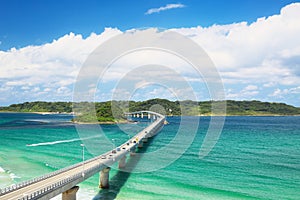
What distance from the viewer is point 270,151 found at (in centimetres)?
8625

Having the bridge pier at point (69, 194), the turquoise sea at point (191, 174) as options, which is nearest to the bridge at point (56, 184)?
the bridge pier at point (69, 194)

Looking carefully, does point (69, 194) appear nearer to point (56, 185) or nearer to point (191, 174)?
point (56, 185)

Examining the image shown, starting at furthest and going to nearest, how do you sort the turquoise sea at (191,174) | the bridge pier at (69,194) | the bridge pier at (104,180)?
the bridge pier at (104,180) → the turquoise sea at (191,174) → the bridge pier at (69,194)

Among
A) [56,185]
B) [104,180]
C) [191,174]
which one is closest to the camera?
[56,185]

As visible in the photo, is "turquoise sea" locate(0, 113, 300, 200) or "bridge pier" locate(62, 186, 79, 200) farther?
"turquoise sea" locate(0, 113, 300, 200)

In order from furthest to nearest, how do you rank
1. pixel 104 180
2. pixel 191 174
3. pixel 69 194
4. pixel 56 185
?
pixel 191 174, pixel 104 180, pixel 69 194, pixel 56 185

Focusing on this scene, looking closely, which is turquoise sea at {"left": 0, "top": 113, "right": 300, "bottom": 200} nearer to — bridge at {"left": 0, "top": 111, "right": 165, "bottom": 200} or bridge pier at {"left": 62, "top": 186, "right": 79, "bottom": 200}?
bridge at {"left": 0, "top": 111, "right": 165, "bottom": 200}

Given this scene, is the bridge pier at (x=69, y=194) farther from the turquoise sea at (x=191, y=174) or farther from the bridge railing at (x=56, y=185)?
the turquoise sea at (x=191, y=174)

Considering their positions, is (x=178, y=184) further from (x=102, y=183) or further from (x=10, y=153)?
(x=10, y=153)

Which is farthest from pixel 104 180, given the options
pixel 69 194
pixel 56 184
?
pixel 56 184

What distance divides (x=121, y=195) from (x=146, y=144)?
56485 millimetres

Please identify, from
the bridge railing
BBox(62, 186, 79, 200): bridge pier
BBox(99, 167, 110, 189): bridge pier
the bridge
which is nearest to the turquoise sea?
BBox(99, 167, 110, 189): bridge pier

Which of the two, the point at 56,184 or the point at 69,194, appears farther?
the point at 69,194

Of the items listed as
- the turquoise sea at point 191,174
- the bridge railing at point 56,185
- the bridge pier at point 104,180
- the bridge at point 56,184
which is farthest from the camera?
the bridge pier at point 104,180
